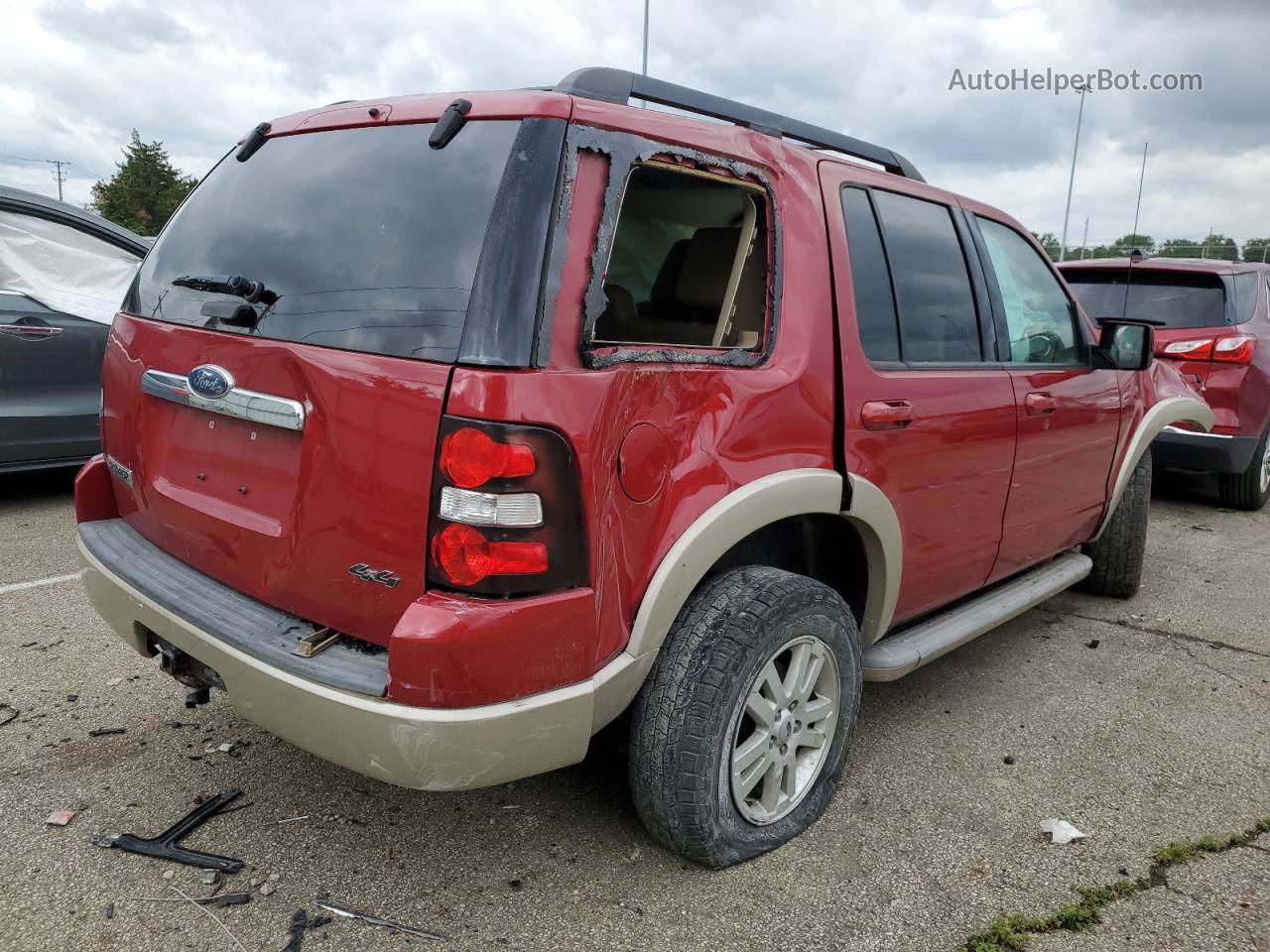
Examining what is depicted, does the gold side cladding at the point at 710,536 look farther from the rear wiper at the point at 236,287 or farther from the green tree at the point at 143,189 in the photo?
the green tree at the point at 143,189

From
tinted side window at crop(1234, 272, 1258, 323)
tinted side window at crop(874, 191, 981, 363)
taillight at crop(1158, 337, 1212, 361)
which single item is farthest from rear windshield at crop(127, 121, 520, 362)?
tinted side window at crop(1234, 272, 1258, 323)

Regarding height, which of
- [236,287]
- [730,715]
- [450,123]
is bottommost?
[730,715]

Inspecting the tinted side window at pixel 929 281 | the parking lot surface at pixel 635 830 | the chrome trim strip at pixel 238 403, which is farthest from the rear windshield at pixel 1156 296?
the chrome trim strip at pixel 238 403

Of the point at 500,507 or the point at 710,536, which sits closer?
the point at 500,507

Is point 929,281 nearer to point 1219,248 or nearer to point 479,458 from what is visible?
point 479,458

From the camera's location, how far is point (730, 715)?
220 cm

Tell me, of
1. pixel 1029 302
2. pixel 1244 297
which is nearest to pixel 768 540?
pixel 1029 302

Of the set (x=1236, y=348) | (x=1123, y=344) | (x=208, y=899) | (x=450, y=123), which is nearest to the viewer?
(x=450, y=123)

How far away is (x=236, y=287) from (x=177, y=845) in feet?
4.55

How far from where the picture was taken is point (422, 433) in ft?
6.01

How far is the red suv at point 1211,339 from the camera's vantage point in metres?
6.14

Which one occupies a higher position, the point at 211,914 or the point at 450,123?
the point at 450,123

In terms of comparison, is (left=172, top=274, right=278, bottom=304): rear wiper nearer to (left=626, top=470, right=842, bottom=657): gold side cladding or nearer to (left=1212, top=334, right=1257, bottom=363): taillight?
(left=626, top=470, right=842, bottom=657): gold side cladding

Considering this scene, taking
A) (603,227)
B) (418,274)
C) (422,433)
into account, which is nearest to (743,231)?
(603,227)
